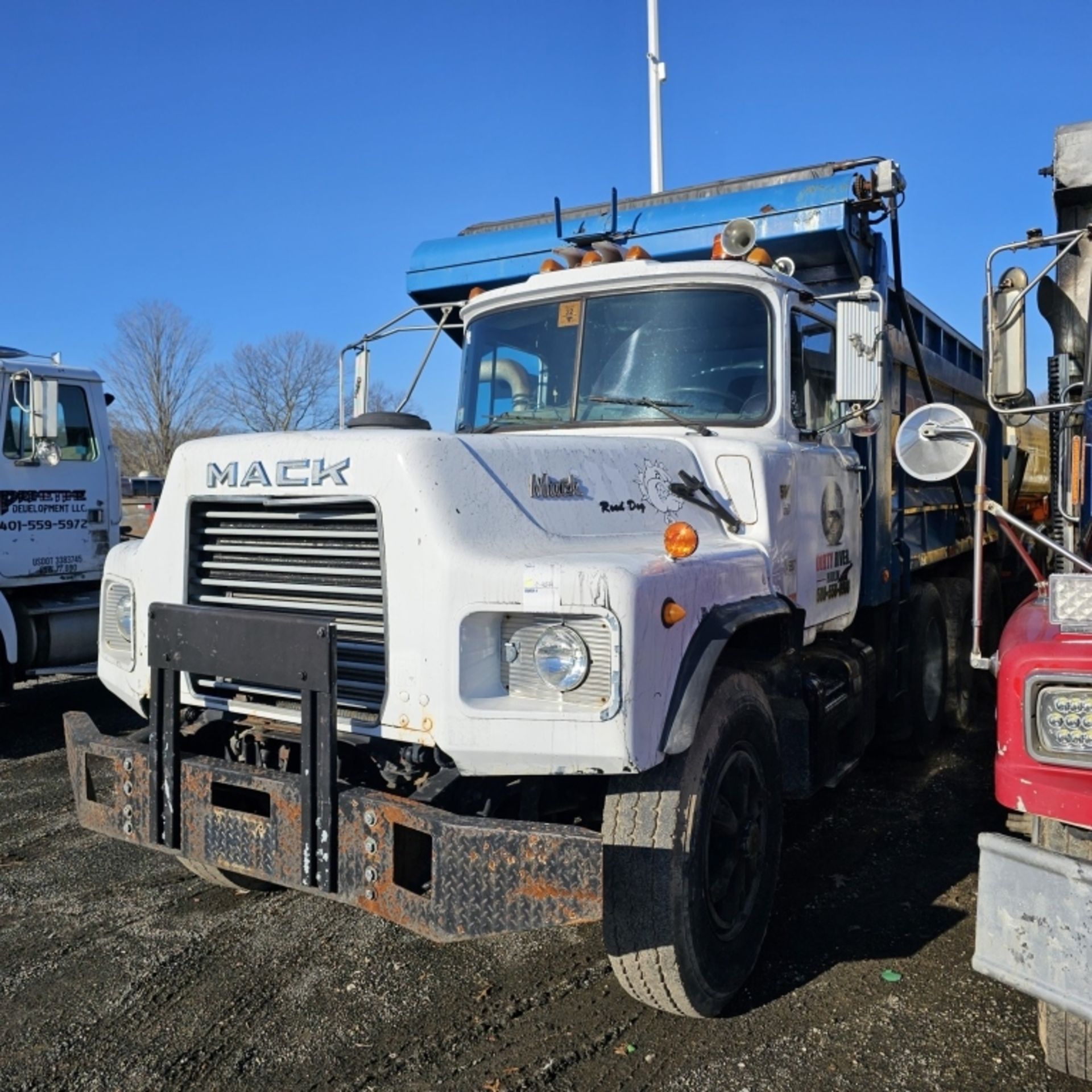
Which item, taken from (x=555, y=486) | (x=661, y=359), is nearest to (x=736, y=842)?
(x=555, y=486)

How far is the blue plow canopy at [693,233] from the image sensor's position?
16.5 feet

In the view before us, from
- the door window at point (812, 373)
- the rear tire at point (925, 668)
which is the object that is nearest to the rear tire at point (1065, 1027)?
the door window at point (812, 373)

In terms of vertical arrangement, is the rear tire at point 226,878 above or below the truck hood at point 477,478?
below

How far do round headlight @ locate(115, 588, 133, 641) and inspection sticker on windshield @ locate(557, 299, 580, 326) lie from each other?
2.06 meters

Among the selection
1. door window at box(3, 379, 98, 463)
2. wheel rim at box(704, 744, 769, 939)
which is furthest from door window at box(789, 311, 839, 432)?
door window at box(3, 379, 98, 463)

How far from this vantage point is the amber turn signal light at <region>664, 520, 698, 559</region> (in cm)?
305

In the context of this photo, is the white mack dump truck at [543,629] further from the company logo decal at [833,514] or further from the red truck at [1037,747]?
the red truck at [1037,747]

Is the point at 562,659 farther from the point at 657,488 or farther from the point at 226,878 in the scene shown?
the point at 226,878

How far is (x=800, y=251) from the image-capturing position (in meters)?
5.20

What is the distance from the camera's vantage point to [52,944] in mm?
3918

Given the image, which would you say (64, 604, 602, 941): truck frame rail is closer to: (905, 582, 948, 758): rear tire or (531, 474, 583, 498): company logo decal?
(531, 474, 583, 498): company logo decal

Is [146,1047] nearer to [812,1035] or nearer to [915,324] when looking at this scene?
[812,1035]

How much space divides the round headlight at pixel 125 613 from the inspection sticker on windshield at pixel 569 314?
2.06 meters

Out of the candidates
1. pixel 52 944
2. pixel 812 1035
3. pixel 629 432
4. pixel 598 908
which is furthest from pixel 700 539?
pixel 52 944
